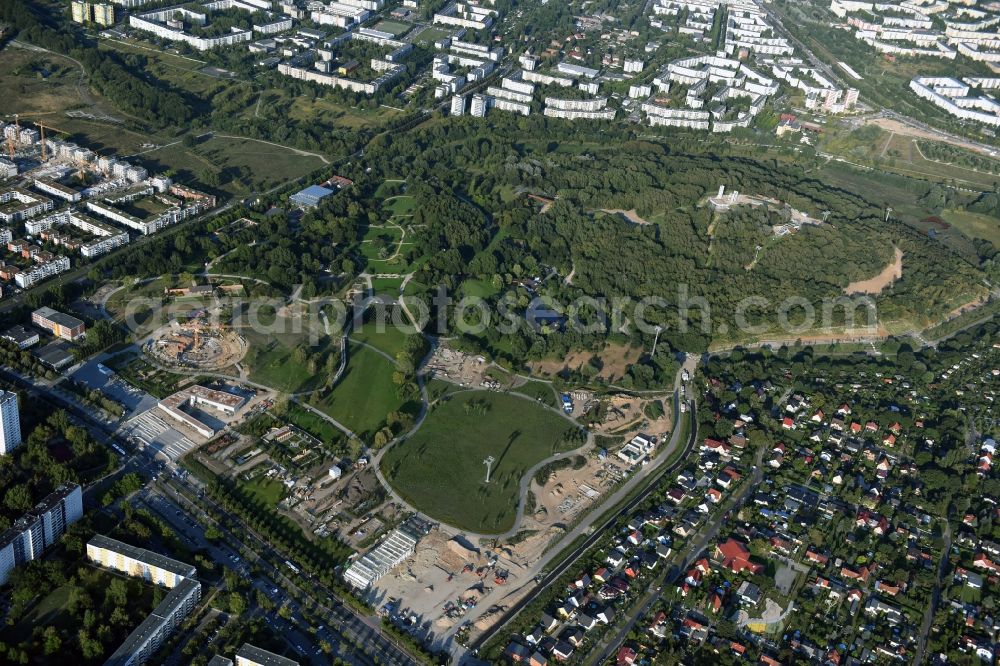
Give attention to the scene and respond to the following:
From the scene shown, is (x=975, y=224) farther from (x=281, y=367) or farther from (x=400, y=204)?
(x=281, y=367)

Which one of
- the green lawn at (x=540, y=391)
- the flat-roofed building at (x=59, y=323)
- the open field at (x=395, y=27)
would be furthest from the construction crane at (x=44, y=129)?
the open field at (x=395, y=27)

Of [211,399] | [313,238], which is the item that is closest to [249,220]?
[313,238]

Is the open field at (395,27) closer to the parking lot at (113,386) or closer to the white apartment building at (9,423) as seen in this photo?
the parking lot at (113,386)

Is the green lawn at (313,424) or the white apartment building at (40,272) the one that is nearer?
the green lawn at (313,424)

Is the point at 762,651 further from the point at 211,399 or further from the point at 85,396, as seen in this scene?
the point at 85,396

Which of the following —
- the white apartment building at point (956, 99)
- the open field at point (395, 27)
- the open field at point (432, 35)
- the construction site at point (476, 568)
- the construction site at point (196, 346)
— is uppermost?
the open field at point (395, 27)

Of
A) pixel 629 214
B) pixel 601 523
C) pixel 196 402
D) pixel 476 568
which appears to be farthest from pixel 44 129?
pixel 601 523
